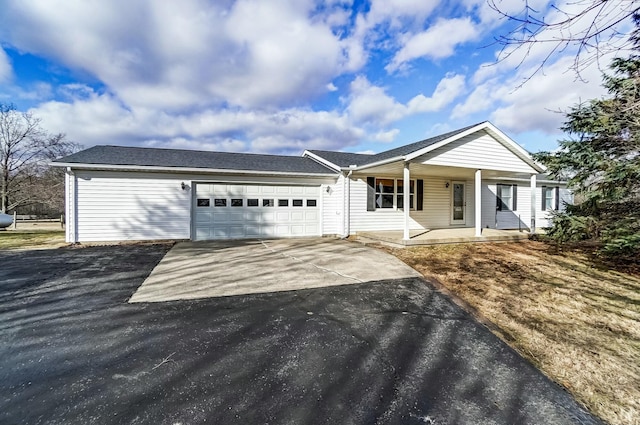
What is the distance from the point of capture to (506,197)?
14484mm

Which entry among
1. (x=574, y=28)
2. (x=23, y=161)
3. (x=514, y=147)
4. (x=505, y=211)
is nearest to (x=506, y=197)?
(x=505, y=211)

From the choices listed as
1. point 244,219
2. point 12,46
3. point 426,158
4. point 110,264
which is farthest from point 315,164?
point 12,46

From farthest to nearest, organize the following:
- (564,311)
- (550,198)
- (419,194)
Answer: (550,198) → (419,194) → (564,311)

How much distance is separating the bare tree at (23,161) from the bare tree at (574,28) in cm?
2731

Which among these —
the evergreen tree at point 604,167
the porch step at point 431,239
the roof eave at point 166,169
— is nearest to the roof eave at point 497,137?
the evergreen tree at point 604,167

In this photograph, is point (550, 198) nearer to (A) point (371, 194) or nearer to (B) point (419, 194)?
(B) point (419, 194)

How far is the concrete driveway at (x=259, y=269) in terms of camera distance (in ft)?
16.0

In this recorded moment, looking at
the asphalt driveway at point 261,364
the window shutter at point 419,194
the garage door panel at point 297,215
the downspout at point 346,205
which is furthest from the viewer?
the window shutter at point 419,194

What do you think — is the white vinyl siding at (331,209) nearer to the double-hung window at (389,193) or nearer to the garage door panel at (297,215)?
the garage door panel at (297,215)

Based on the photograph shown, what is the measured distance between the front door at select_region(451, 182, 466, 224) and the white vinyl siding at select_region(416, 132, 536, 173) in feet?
9.50

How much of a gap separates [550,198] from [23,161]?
115ft

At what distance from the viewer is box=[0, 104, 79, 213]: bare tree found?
64.4 ft

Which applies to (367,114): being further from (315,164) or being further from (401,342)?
(401,342)

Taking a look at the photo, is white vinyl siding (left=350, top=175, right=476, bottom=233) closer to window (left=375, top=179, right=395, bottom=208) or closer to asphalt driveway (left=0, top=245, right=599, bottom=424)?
window (left=375, top=179, right=395, bottom=208)
